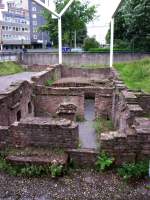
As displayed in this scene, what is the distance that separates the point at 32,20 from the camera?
6875cm

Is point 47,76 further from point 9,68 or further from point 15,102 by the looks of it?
point 9,68

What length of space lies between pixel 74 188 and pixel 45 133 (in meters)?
1.46

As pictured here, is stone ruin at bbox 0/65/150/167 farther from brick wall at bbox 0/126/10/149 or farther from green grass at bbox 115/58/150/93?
green grass at bbox 115/58/150/93

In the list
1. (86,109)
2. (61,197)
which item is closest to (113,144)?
(61,197)

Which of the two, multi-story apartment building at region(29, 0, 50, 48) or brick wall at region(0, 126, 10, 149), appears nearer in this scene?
brick wall at region(0, 126, 10, 149)

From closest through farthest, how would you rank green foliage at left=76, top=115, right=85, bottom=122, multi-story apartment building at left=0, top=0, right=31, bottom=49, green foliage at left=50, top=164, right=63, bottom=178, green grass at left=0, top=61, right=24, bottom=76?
green foliage at left=50, top=164, right=63, bottom=178 < green foliage at left=76, top=115, right=85, bottom=122 < green grass at left=0, top=61, right=24, bottom=76 < multi-story apartment building at left=0, top=0, right=31, bottom=49

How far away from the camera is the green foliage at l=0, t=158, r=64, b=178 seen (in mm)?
5417

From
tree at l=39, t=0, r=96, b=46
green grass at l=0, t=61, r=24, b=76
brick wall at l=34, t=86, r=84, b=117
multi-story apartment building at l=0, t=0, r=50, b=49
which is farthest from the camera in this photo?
multi-story apartment building at l=0, t=0, r=50, b=49

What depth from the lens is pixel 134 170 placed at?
17.9 ft

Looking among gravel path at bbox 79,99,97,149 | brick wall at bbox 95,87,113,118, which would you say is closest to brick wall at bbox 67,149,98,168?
gravel path at bbox 79,99,97,149

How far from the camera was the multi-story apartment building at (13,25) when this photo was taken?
189 feet

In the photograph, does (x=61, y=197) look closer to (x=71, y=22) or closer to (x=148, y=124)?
(x=148, y=124)

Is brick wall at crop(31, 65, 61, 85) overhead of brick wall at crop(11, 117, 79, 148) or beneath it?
overhead

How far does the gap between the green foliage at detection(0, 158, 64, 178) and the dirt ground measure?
4.5 inches
